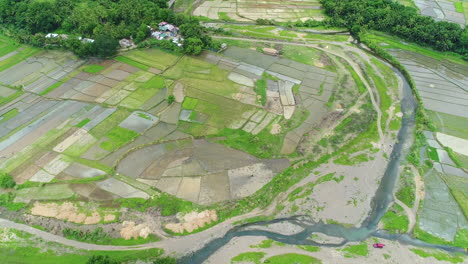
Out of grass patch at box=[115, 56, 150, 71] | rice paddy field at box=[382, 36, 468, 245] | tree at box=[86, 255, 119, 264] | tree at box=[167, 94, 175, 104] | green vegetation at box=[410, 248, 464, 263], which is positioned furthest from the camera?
grass patch at box=[115, 56, 150, 71]

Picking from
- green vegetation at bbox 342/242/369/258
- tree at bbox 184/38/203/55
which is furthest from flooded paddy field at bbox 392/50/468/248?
tree at bbox 184/38/203/55

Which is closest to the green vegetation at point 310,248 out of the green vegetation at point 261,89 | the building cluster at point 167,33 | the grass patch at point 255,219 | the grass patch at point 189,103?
the grass patch at point 255,219

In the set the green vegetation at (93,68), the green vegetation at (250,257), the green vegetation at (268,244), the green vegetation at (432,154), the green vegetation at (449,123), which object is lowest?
the green vegetation at (250,257)

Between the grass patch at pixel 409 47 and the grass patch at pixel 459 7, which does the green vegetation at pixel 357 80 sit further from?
the grass patch at pixel 459 7

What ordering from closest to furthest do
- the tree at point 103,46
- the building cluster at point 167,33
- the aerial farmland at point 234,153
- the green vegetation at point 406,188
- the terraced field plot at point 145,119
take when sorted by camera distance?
the aerial farmland at point 234,153
the green vegetation at point 406,188
the terraced field plot at point 145,119
the tree at point 103,46
the building cluster at point 167,33

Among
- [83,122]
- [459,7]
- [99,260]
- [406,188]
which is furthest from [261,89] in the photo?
[459,7]

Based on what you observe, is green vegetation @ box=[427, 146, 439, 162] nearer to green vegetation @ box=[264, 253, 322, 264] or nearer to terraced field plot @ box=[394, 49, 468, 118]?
terraced field plot @ box=[394, 49, 468, 118]

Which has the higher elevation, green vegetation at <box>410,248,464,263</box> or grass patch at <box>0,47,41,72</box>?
grass patch at <box>0,47,41,72</box>
